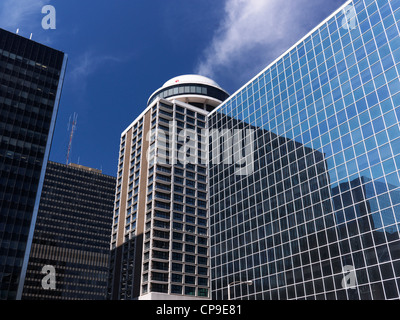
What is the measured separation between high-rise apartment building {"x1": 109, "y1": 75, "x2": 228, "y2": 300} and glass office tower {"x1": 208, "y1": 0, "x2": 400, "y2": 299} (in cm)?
888

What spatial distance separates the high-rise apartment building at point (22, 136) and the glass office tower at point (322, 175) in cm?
5067

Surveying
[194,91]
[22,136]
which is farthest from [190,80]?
[22,136]

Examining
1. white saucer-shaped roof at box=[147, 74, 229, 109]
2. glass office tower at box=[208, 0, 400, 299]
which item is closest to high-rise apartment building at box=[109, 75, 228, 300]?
glass office tower at box=[208, 0, 400, 299]

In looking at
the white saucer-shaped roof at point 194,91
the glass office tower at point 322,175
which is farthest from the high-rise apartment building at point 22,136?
the glass office tower at point 322,175

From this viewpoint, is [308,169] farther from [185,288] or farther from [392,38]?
[185,288]

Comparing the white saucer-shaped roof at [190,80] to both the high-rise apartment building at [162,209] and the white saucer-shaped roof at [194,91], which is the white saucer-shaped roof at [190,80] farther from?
the high-rise apartment building at [162,209]

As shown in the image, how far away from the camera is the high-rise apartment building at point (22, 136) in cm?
10325

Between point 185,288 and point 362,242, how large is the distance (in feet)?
168

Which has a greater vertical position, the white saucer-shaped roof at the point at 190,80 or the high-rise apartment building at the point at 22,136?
the white saucer-shaped roof at the point at 190,80

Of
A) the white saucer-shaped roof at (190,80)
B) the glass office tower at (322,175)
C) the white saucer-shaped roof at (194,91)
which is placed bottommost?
the glass office tower at (322,175)

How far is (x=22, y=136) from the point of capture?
4628 inches

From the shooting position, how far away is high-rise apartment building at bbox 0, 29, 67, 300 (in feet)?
339

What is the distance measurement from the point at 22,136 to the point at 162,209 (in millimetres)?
47355
